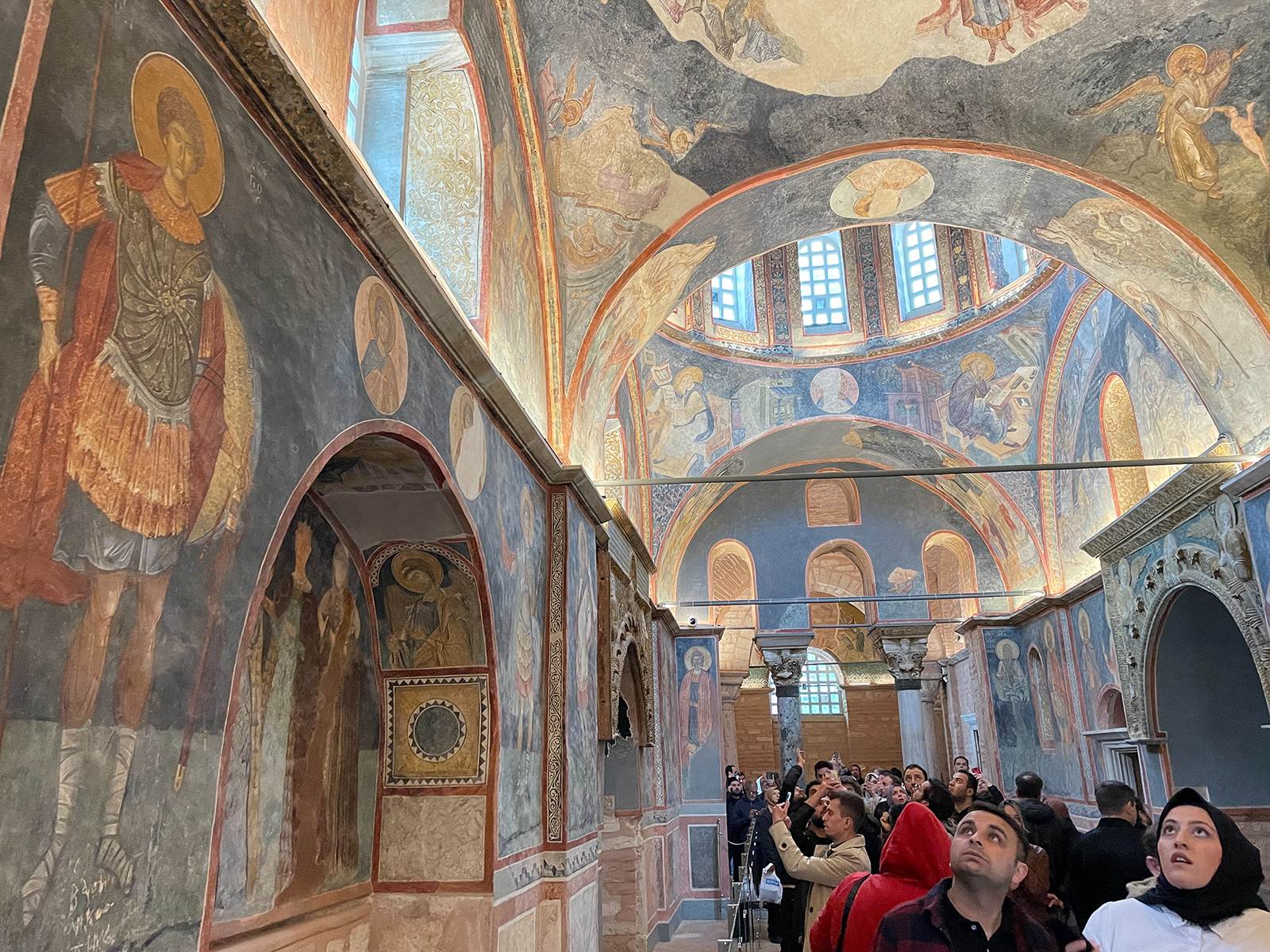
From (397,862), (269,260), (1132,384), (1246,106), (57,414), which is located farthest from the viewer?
(1132,384)

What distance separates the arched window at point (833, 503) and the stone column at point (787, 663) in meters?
2.51

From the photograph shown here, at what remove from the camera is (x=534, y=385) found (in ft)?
28.1

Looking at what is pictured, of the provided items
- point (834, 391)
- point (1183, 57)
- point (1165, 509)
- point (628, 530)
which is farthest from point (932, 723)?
point (1183, 57)

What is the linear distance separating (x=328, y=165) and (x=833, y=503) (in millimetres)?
17230

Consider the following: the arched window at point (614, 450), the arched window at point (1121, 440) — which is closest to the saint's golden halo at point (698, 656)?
the arched window at point (614, 450)

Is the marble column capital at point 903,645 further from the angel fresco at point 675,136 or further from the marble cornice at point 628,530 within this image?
the angel fresco at point 675,136

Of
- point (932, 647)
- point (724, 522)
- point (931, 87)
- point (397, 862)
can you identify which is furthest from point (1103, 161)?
point (932, 647)

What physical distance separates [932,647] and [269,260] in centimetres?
2459

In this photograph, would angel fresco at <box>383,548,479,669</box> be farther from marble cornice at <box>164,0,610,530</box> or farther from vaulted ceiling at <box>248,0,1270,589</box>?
vaulted ceiling at <box>248,0,1270,589</box>

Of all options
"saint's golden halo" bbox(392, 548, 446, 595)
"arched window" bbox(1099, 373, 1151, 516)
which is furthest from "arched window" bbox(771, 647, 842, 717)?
"saint's golden halo" bbox(392, 548, 446, 595)

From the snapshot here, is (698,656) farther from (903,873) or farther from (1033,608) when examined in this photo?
(903,873)

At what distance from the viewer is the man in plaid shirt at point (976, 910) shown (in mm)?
2857

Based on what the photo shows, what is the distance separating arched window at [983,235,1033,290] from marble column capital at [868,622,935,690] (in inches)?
290

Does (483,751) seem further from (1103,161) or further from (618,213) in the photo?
(1103,161)
